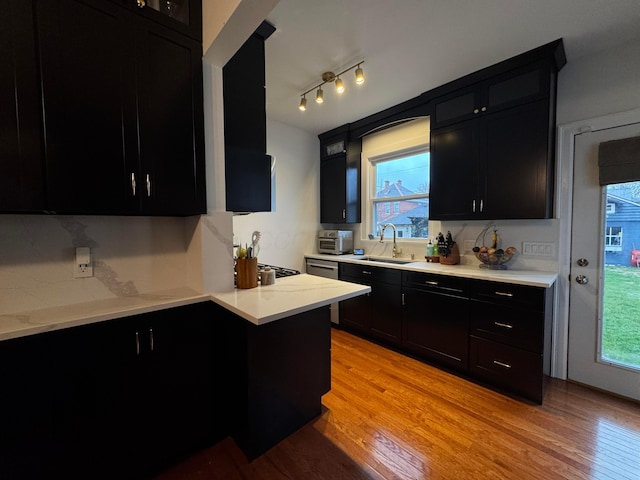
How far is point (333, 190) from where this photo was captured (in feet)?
12.7

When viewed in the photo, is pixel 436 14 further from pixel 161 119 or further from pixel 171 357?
pixel 171 357

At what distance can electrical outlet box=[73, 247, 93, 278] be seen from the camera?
4.85 ft

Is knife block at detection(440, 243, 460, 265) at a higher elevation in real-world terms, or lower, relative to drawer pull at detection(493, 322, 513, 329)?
higher

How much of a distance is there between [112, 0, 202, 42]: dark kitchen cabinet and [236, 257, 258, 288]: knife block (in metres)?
1.31

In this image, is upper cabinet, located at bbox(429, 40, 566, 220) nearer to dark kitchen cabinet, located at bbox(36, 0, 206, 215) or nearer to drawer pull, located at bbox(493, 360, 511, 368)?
drawer pull, located at bbox(493, 360, 511, 368)

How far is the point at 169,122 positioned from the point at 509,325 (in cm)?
268

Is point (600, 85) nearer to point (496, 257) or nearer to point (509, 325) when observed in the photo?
point (496, 257)

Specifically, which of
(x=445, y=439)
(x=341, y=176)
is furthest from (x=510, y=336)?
(x=341, y=176)

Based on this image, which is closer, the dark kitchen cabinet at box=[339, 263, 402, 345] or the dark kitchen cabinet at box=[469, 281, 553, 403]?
the dark kitchen cabinet at box=[469, 281, 553, 403]

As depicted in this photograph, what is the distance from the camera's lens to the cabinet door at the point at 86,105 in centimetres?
115

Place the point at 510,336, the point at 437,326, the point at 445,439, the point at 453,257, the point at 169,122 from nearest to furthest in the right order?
the point at 169,122 → the point at 445,439 → the point at 510,336 → the point at 437,326 → the point at 453,257

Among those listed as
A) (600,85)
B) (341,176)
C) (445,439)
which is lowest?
(445,439)

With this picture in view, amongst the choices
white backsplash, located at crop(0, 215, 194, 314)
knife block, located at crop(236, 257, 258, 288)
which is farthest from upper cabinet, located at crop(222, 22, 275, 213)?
white backsplash, located at crop(0, 215, 194, 314)

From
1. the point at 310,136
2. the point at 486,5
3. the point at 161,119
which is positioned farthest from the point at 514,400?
the point at 310,136
